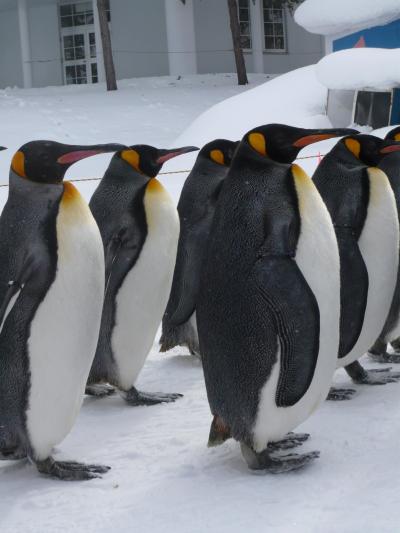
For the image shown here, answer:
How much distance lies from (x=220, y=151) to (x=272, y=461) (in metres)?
1.82

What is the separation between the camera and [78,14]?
73.6 feet

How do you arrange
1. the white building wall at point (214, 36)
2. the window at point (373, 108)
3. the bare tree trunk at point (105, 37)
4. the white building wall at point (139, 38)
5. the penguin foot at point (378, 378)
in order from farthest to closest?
1. the white building wall at point (214, 36)
2. the white building wall at point (139, 38)
3. the bare tree trunk at point (105, 37)
4. the window at point (373, 108)
5. the penguin foot at point (378, 378)

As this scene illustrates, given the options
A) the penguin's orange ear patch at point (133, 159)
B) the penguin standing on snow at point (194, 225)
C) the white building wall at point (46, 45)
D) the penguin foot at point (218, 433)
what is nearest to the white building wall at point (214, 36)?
the white building wall at point (46, 45)

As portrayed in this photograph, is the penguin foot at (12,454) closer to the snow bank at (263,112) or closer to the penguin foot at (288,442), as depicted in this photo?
the penguin foot at (288,442)

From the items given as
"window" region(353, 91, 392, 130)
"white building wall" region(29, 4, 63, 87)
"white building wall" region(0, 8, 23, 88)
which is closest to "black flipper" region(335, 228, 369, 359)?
"window" region(353, 91, 392, 130)

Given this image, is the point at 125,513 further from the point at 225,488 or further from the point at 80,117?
the point at 80,117

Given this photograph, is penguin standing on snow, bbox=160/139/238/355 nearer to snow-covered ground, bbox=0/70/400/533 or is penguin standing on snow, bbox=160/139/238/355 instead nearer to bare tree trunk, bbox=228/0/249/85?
snow-covered ground, bbox=0/70/400/533

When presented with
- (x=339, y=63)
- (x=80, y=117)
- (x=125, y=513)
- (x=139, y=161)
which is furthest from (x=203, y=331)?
(x=80, y=117)

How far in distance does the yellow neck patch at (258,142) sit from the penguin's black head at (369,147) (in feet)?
2.54

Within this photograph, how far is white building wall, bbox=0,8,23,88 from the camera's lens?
22953 mm

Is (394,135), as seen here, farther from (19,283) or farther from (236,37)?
(236,37)

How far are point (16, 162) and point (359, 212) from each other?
4.15ft

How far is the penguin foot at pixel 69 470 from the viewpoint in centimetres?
299

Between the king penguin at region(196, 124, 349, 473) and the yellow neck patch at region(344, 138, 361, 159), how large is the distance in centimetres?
65
